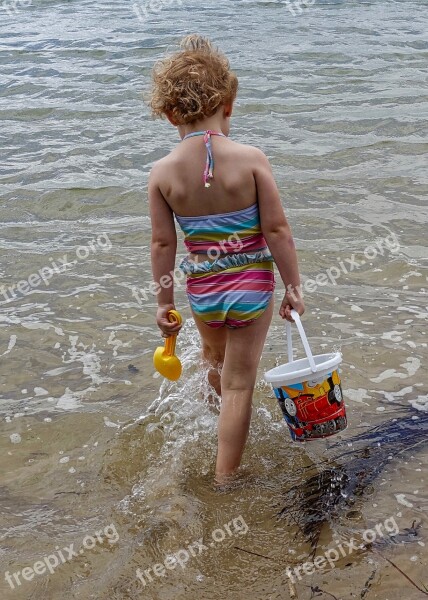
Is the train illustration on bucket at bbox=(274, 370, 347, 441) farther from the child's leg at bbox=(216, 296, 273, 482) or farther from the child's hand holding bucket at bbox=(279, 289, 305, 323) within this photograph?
the child's hand holding bucket at bbox=(279, 289, 305, 323)

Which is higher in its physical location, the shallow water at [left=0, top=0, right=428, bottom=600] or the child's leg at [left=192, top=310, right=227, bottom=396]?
the child's leg at [left=192, top=310, right=227, bottom=396]

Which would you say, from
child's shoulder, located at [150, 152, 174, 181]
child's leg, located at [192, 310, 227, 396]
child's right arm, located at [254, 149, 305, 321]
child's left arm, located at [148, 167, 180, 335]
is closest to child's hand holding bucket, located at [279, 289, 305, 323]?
child's right arm, located at [254, 149, 305, 321]

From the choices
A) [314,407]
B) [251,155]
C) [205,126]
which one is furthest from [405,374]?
[205,126]

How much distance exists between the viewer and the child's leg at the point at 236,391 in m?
3.52

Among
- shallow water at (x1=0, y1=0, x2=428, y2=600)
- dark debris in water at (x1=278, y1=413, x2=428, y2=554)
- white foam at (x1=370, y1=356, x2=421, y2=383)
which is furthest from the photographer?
white foam at (x1=370, y1=356, x2=421, y2=383)

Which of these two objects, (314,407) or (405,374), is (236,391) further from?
(405,374)

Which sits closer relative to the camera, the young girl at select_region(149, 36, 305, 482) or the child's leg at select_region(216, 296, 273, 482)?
the young girl at select_region(149, 36, 305, 482)

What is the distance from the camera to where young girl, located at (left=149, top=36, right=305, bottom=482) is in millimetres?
3230

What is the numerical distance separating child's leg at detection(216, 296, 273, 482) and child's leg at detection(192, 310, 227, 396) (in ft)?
0.37

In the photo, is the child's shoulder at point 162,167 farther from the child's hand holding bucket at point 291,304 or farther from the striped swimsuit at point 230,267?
the child's hand holding bucket at point 291,304

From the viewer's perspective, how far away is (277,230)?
3336mm

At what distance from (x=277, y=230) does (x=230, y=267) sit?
0.25 m

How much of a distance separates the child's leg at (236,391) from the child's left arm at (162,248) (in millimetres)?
290

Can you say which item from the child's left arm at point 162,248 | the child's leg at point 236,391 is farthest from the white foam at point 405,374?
the child's left arm at point 162,248
